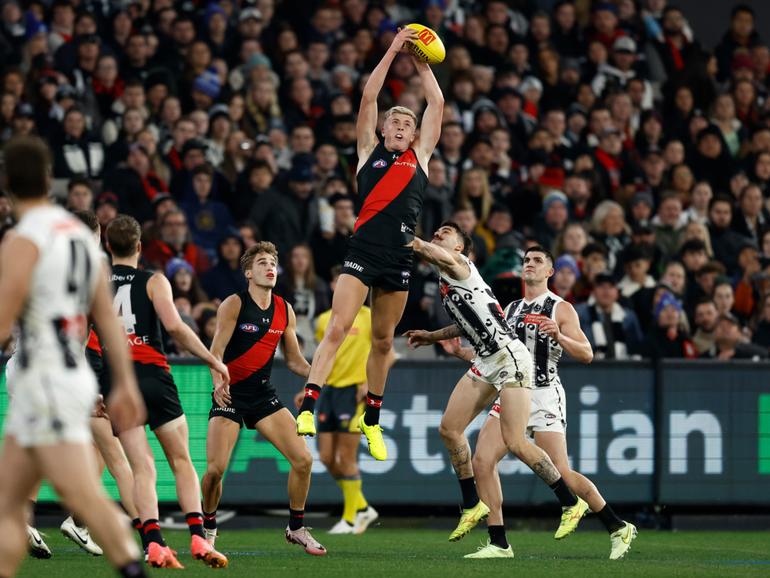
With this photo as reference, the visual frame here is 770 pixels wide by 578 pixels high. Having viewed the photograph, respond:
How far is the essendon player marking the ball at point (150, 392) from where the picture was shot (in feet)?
31.7

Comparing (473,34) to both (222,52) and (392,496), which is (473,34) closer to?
(222,52)

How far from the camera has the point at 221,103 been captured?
18.0m

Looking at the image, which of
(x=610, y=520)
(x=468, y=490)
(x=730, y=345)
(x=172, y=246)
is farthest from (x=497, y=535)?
(x=172, y=246)

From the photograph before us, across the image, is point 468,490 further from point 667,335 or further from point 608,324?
point 667,335

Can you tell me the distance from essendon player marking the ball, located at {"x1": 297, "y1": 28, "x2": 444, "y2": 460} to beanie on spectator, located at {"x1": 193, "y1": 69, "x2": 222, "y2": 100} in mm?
7238

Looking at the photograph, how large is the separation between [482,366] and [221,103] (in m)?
7.62

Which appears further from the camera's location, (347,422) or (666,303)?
(666,303)

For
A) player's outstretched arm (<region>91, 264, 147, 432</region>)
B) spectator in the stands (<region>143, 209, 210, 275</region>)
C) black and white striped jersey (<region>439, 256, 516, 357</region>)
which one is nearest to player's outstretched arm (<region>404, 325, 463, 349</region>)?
black and white striped jersey (<region>439, 256, 516, 357</region>)

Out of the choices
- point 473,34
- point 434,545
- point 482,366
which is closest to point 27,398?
point 482,366

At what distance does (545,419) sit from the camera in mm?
11961

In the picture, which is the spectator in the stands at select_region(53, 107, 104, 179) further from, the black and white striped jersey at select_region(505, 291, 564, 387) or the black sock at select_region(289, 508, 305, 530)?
the black and white striped jersey at select_region(505, 291, 564, 387)

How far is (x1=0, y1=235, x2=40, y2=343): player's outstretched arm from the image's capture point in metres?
6.02

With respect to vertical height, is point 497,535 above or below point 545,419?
below

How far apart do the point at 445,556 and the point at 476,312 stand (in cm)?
202
